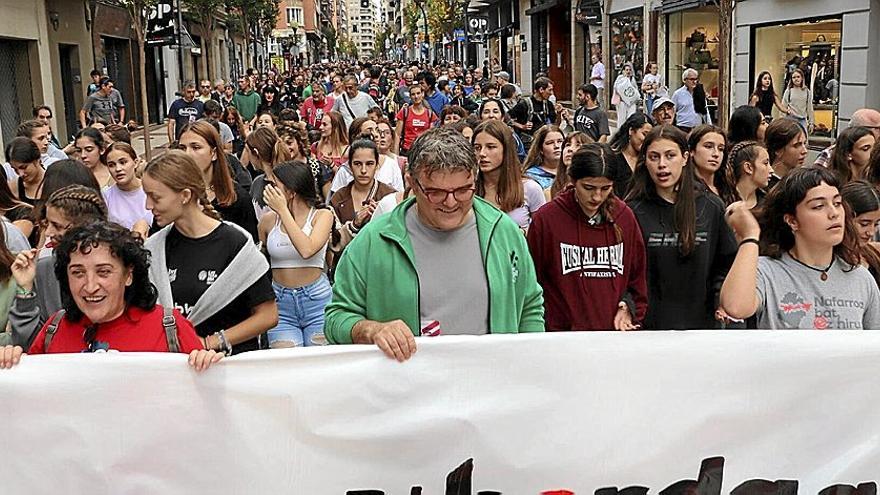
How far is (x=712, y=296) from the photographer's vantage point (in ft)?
15.5

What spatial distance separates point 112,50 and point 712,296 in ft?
99.2

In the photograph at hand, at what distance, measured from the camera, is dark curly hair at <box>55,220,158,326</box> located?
3.36 metres

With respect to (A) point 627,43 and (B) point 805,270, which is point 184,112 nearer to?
(B) point 805,270

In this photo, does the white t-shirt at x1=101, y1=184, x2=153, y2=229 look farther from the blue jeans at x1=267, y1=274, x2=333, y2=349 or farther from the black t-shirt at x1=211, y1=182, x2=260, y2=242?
the blue jeans at x1=267, y1=274, x2=333, y2=349

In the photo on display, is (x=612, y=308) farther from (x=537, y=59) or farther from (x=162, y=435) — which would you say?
(x=537, y=59)

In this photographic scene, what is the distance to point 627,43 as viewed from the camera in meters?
29.3

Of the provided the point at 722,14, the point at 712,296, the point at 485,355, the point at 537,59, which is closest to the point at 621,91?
the point at 722,14

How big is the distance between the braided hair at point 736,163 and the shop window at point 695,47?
16.1 m

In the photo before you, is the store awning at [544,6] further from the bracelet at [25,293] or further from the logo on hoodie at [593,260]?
the bracelet at [25,293]

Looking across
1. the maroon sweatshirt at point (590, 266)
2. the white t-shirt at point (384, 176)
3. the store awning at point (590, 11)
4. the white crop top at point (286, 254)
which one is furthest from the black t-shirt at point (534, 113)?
the store awning at point (590, 11)

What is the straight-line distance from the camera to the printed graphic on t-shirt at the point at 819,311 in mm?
3723

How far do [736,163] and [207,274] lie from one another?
3.29 m

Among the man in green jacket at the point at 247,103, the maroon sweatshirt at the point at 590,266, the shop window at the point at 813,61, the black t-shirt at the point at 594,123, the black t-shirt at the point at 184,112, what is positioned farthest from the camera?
the man in green jacket at the point at 247,103

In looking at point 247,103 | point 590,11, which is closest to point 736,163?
point 247,103
